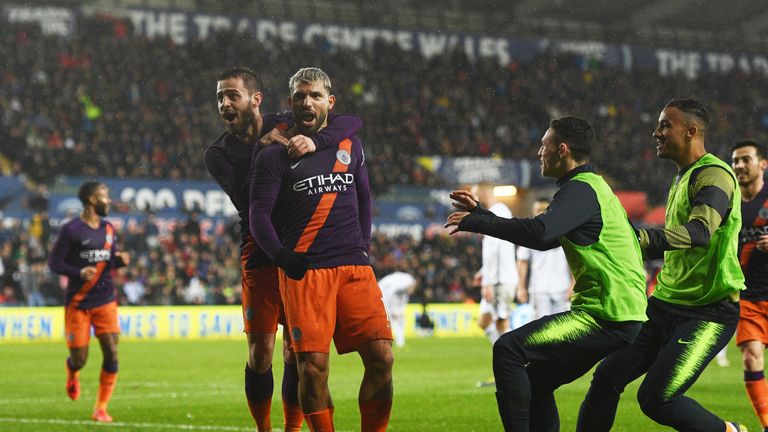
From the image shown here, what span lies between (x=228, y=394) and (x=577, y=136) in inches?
327

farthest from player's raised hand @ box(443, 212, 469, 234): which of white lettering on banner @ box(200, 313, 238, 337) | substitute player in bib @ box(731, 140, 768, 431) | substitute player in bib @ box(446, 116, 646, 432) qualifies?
white lettering on banner @ box(200, 313, 238, 337)

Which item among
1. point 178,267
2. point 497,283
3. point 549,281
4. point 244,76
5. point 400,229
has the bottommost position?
point 178,267

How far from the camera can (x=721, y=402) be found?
1178cm

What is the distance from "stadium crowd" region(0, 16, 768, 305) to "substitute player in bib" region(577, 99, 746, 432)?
76.1ft

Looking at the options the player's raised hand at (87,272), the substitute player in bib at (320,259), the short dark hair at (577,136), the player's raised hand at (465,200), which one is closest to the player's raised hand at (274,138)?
the substitute player in bib at (320,259)

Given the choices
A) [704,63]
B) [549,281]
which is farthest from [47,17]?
[704,63]

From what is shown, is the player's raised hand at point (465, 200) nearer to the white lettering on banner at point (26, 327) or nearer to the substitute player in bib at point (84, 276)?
the substitute player in bib at point (84, 276)

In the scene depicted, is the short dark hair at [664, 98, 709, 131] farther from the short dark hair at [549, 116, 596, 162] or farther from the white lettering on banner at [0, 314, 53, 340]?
the white lettering on banner at [0, 314, 53, 340]

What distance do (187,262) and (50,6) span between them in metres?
11.4

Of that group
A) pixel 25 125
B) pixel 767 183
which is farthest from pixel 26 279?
pixel 767 183

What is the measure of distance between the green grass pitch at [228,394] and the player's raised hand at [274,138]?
3.58 meters

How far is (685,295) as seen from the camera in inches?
247

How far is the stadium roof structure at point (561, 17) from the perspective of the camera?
135 feet

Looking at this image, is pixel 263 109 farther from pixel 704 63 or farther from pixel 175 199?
pixel 704 63
